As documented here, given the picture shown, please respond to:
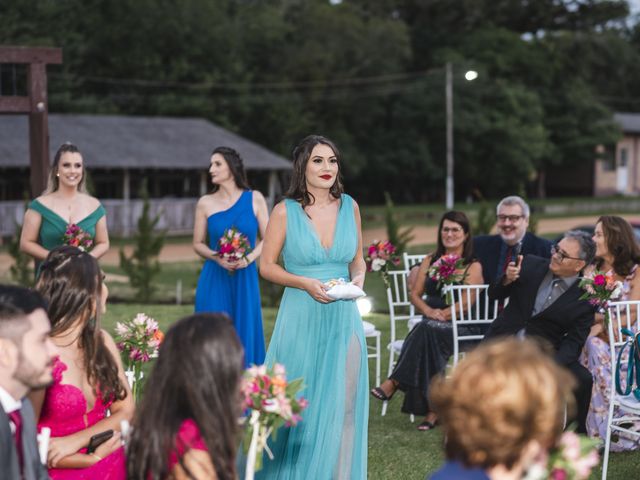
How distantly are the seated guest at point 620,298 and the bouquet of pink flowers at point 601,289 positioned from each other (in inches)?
31.1

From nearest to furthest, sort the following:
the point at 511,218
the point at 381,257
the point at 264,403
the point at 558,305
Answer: the point at 264,403
the point at 558,305
the point at 511,218
the point at 381,257

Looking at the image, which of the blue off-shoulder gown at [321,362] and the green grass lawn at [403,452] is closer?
the blue off-shoulder gown at [321,362]

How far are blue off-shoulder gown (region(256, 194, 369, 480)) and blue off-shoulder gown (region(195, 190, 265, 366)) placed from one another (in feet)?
7.48

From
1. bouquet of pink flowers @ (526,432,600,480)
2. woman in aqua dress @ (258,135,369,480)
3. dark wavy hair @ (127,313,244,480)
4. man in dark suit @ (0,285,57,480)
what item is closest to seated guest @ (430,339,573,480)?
bouquet of pink flowers @ (526,432,600,480)

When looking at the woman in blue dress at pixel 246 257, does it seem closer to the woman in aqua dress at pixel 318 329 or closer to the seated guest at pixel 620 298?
the woman in aqua dress at pixel 318 329

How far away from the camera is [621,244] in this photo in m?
6.48

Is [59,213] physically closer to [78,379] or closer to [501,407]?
[78,379]

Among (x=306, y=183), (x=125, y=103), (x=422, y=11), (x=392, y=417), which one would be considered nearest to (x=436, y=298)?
(x=392, y=417)

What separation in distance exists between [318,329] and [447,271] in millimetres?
2222

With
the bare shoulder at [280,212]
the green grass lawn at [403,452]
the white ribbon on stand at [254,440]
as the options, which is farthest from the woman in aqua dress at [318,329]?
the white ribbon on stand at [254,440]

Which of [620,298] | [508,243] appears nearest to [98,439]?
[620,298]

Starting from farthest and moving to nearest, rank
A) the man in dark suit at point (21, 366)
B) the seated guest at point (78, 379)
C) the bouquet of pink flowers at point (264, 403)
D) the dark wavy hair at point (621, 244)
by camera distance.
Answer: the dark wavy hair at point (621, 244) → the seated guest at point (78, 379) → the bouquet of pink flowers at point (264, 403) → the man in dark suit at point (21, 366)

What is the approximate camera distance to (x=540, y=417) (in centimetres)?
226

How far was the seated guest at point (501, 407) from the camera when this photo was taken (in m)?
2.23
